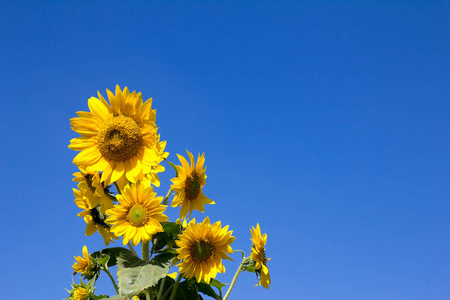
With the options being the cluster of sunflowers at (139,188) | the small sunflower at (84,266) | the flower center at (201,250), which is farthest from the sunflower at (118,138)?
the small sunflower at (84,266)

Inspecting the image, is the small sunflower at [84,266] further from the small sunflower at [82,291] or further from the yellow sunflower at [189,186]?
the yellow sunflower at [189,186]

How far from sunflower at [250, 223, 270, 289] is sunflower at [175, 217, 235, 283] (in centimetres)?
40

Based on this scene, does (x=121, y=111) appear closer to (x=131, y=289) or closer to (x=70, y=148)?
(x=70, y=148)

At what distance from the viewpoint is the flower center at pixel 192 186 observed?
11.5ft

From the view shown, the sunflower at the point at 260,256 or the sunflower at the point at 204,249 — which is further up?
the sunflower at the point at 260,256

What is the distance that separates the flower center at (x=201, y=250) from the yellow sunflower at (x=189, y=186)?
257mm

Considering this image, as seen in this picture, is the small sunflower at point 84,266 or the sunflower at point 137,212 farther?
the small sunflower at point 84,266

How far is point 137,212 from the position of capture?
3.26m

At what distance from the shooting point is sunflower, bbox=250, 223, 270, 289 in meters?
3.81

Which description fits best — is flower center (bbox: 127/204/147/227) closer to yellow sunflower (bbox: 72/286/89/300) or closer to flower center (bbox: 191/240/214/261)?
flower center (bbox: 191/240/214/261)

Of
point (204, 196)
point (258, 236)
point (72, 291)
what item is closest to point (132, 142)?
point (204, 196)

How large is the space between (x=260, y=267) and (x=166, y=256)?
2.74 feet

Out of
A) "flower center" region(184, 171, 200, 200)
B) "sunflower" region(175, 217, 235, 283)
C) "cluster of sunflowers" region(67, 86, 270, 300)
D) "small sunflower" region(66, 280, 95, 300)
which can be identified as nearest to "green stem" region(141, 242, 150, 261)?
"cluster of sunflowers" region(67, 86, 270, 300)

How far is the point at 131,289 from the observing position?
311 cm
